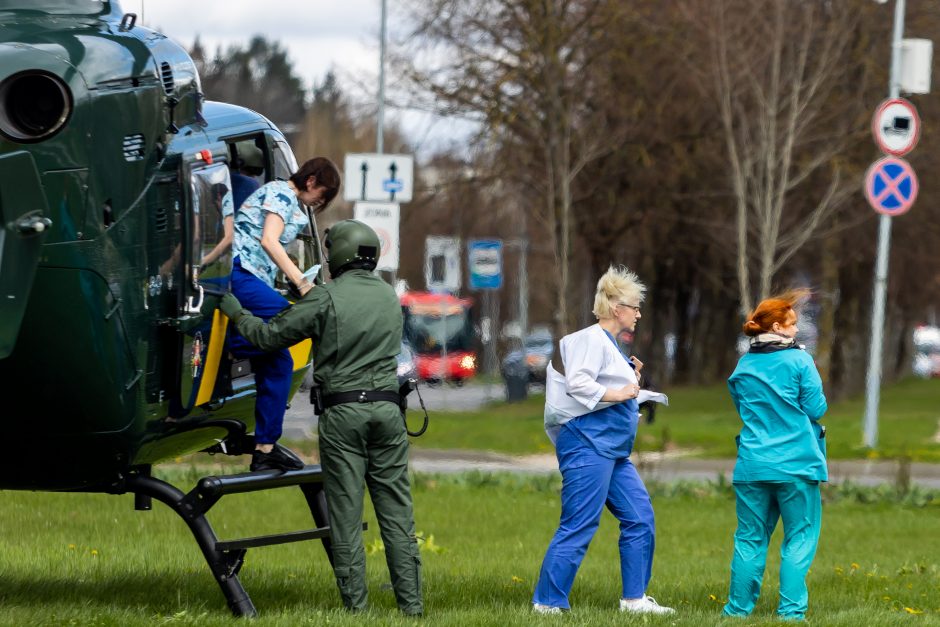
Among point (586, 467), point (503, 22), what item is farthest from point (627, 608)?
point (503, 22)

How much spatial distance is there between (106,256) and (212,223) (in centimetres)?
91

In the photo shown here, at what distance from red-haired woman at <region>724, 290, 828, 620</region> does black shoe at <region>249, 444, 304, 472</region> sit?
2.31m

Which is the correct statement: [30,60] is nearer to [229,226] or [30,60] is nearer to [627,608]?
[229,226]

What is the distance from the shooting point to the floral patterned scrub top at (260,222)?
8281 mm

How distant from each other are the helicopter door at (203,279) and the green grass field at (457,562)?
108cm

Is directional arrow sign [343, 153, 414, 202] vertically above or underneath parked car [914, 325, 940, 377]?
above

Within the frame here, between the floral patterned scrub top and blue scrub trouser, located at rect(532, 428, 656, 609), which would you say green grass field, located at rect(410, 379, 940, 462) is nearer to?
blue scrub trouser, located at rect(532, 428, 656, 609)

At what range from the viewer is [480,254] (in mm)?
34250

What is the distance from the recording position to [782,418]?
8.90m

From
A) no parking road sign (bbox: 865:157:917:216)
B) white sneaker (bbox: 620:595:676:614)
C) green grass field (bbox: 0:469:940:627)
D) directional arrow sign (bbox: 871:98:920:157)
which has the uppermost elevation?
directional arrow sign (bbox: 871:98:920:157)

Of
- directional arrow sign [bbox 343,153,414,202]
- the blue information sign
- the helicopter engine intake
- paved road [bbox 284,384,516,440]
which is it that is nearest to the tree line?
the blue information sign

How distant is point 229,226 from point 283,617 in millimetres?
1808

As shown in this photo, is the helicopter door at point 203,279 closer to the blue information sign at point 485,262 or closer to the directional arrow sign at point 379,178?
the directional arrow sign at point 379,178

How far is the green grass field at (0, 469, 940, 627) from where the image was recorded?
8570mm
